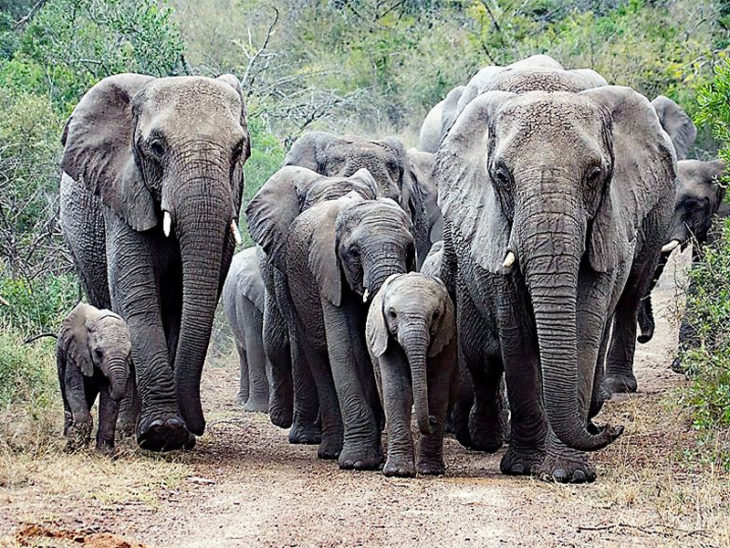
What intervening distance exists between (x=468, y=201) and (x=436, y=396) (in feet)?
→ 3.57

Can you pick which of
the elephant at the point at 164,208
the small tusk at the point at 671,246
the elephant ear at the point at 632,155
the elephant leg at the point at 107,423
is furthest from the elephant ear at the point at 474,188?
the small tusk at the point at 671,246

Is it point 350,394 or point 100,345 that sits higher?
point 100,345

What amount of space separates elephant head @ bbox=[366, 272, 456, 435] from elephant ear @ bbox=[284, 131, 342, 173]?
338cm

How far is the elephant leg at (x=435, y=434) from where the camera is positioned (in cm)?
828

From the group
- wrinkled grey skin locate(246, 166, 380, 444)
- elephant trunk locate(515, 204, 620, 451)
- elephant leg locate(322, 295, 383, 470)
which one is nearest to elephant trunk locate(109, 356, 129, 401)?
elephant leg locate(322, 295, 383, 470)

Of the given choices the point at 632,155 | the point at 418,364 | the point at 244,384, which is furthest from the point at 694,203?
the point at 418,364

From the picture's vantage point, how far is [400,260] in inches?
348

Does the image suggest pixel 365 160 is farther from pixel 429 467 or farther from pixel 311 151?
pixel 429 467

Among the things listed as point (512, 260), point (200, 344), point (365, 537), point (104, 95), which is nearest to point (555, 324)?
point (512, 260)

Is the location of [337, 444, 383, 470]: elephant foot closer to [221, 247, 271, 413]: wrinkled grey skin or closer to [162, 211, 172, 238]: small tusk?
[162, 211, 172, 238]: small tusk

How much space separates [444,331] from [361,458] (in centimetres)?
98

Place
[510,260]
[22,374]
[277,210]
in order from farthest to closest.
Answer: [22,374] < [277,210] < [510,260]

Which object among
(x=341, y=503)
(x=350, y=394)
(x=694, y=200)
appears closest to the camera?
(x=341, y=503)

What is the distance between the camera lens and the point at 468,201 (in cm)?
826
